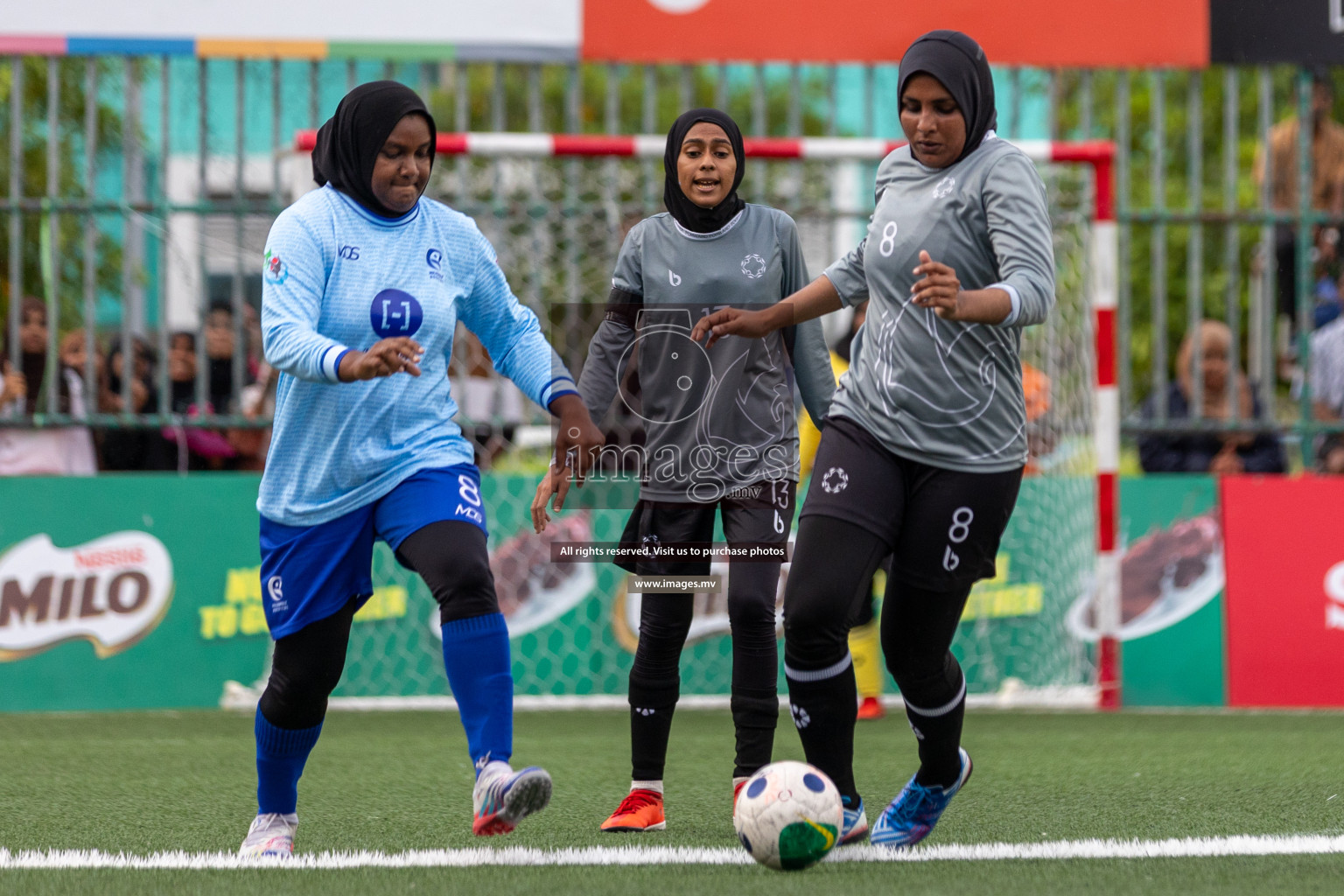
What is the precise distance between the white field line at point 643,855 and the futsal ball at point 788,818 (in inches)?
6.7

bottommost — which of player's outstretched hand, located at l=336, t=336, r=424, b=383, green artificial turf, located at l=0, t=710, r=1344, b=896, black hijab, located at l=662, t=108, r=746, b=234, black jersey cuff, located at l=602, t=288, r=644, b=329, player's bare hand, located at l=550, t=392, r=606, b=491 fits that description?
green artificial turf, located at l=0, t=710, r=1344, b=896

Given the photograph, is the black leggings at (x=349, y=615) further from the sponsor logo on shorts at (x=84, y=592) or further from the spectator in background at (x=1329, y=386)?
the spectator in background at (x=1329, y=386)

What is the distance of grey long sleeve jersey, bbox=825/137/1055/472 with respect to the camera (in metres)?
3.83

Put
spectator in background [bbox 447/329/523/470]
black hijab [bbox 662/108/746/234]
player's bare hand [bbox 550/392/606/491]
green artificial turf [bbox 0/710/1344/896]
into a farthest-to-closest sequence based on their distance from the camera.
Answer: spectator in background [bbox 447/329/523/470]
black hijab [bbox 662/108/746/234]
player's bare hand [bbox 550/392/606/491]
green artificial turf [bbox 0/710/1344/896]

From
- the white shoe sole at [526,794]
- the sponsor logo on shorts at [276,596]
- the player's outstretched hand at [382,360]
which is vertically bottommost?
the white shoe sole at [526,794]

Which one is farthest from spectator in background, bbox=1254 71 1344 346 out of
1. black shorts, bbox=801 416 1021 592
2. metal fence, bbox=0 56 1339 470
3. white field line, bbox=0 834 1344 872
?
black shorts, bbox=801 416 1021 592

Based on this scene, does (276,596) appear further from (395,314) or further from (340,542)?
(395,314)

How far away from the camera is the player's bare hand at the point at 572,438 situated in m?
4.03

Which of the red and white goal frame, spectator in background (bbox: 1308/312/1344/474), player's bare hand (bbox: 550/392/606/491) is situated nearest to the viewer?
player's bare hand (bbox: 550/392/606/491)

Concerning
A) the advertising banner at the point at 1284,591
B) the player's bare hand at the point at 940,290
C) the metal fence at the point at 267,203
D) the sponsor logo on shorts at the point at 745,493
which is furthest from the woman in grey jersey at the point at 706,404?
the advertising banner at the point at 1284,591

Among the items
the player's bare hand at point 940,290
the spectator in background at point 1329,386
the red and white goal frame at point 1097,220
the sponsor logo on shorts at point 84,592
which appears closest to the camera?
the player's bare hand at point 940,290

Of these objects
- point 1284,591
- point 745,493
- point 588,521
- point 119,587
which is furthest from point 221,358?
point 1284,591

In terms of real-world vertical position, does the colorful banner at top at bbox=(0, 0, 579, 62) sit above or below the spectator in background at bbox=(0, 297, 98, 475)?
above

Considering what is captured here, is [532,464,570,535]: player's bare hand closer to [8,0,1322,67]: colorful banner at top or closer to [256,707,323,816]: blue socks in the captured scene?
[256,707,323,816]: blue socks
